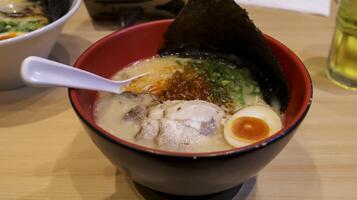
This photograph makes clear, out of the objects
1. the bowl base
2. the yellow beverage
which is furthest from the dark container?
the bowl base

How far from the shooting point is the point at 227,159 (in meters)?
0.64

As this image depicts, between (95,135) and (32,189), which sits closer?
(95,135)

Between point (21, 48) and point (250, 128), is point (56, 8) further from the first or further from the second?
point (250, 128)

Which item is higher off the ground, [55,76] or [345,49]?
[55,76]

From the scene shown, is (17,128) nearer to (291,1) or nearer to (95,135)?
(95,135)

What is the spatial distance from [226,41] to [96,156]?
404mm

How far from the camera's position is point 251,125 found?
85 centimetres

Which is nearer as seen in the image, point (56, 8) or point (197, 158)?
point (197, 158)

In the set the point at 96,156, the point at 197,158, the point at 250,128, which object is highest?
the point at 197,158

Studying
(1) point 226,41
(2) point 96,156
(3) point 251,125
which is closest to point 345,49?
(1) point 226,41

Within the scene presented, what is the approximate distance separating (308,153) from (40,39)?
2.34 ft

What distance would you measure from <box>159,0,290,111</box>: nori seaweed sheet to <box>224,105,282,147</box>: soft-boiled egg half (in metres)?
0.04

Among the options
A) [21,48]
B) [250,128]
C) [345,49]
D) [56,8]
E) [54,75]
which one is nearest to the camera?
[54,75]

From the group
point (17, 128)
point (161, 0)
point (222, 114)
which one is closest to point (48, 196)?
point (17, 128)
